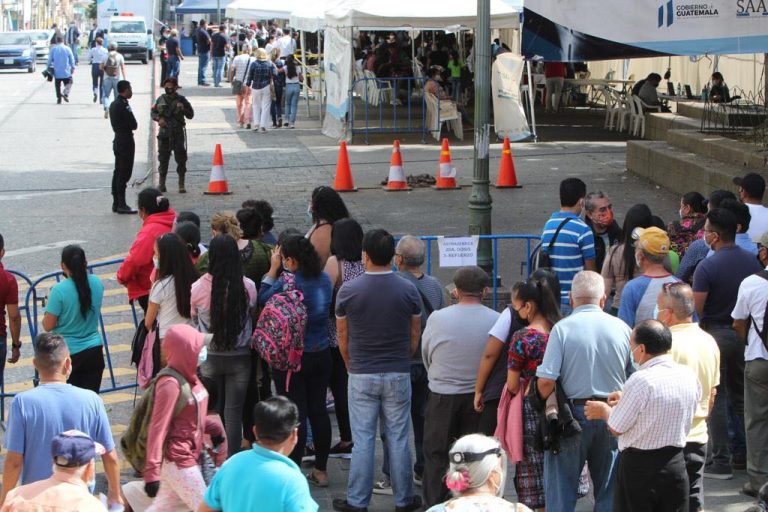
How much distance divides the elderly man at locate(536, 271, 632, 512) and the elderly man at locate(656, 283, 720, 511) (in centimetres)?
28

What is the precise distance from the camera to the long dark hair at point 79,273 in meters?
7.55

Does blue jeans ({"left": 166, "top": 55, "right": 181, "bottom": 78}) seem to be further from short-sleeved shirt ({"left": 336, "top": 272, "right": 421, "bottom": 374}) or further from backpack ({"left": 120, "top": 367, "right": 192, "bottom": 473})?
backpack ({"left": 120, "top": 367, "right": 192, "bottom": 473})

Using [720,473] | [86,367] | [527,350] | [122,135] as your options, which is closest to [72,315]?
[86,367]

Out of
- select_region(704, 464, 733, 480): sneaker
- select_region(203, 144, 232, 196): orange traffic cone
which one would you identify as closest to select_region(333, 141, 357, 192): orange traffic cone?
select_region(203, 144, 232, 196): orange traffic cone

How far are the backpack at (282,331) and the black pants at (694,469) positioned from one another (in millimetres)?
2364

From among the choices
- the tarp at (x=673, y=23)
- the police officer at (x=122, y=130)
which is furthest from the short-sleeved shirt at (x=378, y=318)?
the police officer at (x=122, y=130)

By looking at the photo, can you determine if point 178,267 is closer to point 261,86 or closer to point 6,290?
point 6,290

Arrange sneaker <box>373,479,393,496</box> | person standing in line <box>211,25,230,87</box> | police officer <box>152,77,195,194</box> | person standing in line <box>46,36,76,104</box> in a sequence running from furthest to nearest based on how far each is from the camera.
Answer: person standing in line <box>211,25,230,87</box> → person standing in line <box>46,36,76,104</box> → police officer <box>152,77,195,194</box> → sneaker <box>373,479,393,496</box>

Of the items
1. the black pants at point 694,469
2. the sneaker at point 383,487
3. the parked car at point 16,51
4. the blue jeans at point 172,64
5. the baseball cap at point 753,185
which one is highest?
the parked car at point 16,51

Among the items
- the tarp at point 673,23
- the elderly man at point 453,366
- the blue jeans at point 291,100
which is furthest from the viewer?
the blue jeans at point 291,100

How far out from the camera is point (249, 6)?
29.8 metres

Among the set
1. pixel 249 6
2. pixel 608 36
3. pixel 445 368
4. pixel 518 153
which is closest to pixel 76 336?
pixel 445 368

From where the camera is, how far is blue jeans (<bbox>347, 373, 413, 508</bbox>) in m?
6.96

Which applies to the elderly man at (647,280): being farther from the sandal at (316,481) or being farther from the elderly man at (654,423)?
the sandal at (316,481)
